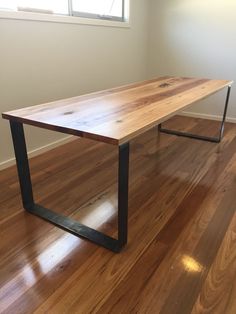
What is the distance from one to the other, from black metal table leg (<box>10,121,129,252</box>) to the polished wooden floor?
0.15ft

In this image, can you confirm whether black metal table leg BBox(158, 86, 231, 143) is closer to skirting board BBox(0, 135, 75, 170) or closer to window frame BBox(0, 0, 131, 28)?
skirting board BBox(0, 135, 75, 170)

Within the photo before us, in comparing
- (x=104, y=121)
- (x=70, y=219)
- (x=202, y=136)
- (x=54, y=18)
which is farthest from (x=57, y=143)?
(x=202, y=136)

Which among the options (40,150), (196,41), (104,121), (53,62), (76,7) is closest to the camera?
(104,121)

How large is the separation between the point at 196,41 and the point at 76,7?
159cm

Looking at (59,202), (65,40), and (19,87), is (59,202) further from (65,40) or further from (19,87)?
(65,40)

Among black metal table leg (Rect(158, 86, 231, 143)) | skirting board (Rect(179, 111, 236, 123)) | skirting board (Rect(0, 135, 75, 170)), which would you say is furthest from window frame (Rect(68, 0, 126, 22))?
skirting board (Rect(179, 111, 236, 123))

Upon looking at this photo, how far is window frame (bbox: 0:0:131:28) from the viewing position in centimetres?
198

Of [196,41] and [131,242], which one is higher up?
[196,41]

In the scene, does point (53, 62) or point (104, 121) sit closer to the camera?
point (104, 121)

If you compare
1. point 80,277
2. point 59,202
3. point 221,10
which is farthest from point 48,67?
point 221,10

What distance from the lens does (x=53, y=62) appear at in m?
2.38

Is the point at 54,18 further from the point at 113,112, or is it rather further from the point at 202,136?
the point at 202,136

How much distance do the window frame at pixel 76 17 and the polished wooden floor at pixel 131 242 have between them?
1137mm

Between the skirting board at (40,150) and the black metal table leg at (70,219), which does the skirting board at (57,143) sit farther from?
the black metal table leg at (70,219)
